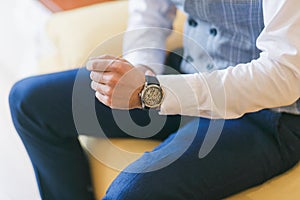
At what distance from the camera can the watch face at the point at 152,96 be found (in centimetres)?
69

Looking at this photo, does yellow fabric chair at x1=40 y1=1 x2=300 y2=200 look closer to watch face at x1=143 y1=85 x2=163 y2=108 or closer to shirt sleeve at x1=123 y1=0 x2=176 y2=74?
shirt sleeve at x1=123 y1=0 x2=176 y2=74

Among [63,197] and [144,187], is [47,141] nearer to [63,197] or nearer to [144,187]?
[63,197]

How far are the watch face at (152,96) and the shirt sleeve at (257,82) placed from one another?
0.5 inches

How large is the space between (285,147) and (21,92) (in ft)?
1.51

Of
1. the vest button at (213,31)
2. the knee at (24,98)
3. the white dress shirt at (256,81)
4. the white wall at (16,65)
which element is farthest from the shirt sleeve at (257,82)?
the white wall at (16,65)

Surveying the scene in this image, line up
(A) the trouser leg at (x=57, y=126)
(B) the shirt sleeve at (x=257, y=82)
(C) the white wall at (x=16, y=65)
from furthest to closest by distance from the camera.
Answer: (C) the white wall at (x=16, y=65) < (A) the trouser leg at (x=57, y=126) < (B) the shirt sleeve at (x=257, y=82)

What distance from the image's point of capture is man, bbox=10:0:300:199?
2.25 feet

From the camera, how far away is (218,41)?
Result: 32.3 inches

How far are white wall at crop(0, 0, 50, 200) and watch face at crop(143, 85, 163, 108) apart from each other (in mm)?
439

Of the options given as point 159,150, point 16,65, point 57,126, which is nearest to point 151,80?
point 159,150

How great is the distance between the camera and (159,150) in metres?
0.77

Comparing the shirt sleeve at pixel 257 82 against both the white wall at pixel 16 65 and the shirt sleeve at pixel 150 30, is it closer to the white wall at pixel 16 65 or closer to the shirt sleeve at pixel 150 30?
the shirt sleeve at pixel 150 30

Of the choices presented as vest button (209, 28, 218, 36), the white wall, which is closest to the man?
vest button (209, 28, 218, 36)

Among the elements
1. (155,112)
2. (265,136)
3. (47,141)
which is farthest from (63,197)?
(265,136)
